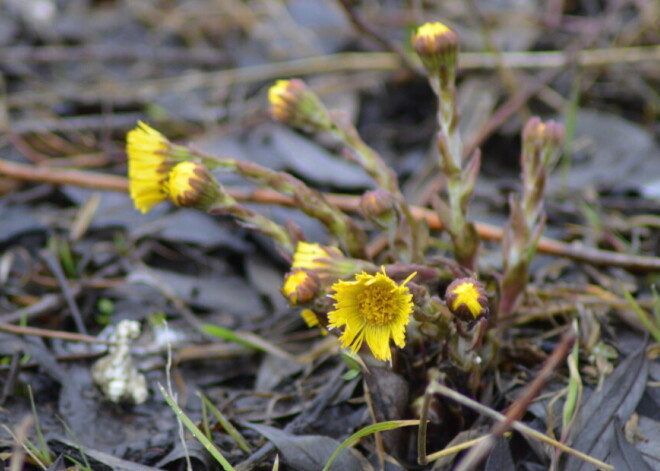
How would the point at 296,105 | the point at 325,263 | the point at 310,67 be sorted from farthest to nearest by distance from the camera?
the point at 310,67 < the point at 296,105 < the point at 325,263

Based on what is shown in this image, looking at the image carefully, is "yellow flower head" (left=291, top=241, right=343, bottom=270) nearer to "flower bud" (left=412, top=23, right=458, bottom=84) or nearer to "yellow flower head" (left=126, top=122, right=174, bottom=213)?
"yellow flower head" (left=126, top=122, right=174, bottom=213)

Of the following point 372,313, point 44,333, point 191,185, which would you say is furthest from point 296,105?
point 44,333

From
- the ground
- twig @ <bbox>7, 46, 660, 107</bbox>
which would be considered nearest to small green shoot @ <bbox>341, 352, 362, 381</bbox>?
the ground

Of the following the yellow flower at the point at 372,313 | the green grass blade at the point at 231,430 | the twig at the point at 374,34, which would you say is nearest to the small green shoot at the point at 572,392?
the yellow flower at the point at 372,313

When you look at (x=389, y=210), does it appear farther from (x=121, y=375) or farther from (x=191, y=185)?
(x=121, y=375)

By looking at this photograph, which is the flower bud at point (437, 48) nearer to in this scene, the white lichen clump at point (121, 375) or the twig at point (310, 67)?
the white lichen clump at point (121, 375)
